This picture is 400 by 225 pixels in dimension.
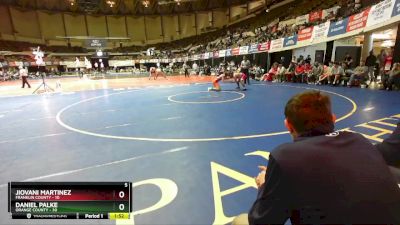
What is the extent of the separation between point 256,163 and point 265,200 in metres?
2.76

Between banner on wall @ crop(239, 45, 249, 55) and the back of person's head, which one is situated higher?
banner on wall @ crop(239, 45, 249, 55)

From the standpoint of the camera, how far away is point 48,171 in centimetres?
408


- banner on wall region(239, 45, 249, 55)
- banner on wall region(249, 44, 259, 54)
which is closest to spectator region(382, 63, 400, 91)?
banner on wall region(249, 44, 259, 54)

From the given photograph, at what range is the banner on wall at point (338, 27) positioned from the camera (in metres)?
14.2

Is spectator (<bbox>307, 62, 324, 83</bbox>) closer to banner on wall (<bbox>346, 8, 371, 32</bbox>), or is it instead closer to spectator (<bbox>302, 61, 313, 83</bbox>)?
spectator (<bbox>302, 61, 313, 83</bbox>)

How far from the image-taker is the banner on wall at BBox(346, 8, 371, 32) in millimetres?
12602

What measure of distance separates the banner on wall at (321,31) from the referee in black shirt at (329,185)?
654 inches

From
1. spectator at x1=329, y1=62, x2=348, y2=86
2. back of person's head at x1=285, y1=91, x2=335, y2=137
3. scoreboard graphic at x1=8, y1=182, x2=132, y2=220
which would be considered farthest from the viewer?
spectator at x1=329, y1=62, x2=348, y2=86

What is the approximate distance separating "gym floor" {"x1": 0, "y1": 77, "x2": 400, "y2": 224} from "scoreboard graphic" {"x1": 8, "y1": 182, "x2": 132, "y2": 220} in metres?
0.79

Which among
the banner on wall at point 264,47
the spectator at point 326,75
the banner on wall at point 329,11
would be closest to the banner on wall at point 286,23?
the banner on wall at point 329,11

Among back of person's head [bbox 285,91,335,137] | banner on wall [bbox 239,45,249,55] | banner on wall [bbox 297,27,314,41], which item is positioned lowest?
back of person's head [bbox 285,91,335,137]

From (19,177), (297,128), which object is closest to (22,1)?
(19,177)

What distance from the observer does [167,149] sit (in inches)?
192

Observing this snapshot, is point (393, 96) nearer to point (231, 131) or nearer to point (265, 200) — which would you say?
point (231, 131)
